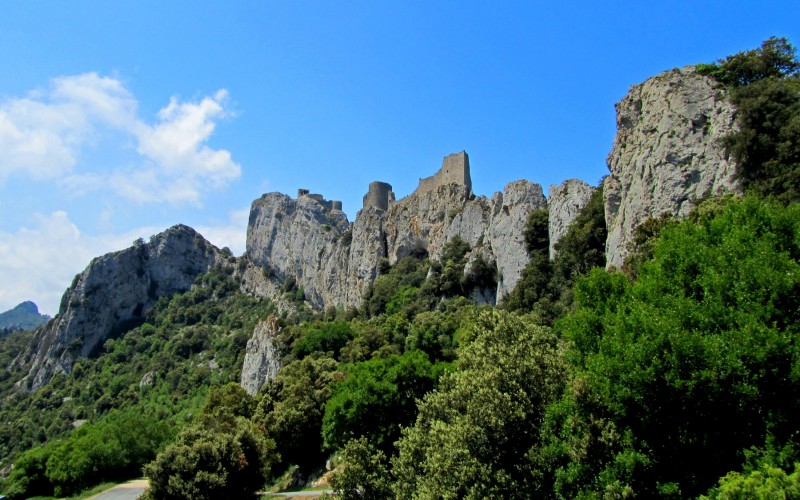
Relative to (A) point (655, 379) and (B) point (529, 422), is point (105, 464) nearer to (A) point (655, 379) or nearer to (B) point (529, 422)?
(B) point (529, 422)

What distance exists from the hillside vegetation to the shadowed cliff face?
29.9 feet

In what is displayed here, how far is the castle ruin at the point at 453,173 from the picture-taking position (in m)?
73.3

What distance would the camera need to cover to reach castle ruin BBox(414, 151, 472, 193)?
241ft

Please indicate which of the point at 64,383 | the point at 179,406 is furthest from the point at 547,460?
the point at 64,383

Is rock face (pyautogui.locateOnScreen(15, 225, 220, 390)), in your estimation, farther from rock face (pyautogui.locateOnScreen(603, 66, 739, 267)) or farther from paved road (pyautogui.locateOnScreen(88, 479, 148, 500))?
rock face (pyautogui.locateOnScreen(603, 66, 739, 267))

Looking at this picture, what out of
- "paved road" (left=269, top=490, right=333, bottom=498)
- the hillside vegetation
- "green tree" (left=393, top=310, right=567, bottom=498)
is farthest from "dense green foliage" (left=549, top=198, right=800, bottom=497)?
"paved road" (left=269, top=490, right=333, bottom=498)

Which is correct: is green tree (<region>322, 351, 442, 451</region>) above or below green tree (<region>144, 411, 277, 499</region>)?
above

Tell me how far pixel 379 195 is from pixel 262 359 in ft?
141

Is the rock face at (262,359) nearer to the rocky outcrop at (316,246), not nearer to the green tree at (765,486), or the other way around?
the rocky outcrop at (316,246)

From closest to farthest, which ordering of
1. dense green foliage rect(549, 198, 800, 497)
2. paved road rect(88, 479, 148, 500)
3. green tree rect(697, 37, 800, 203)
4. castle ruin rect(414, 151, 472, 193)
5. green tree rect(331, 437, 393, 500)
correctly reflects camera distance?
dense green foliage rect(549, 198, 800, 497) → green tree rect(331, 437, 393, 500) → green tree rect(697, 37, 800, 203) → paved road rect(88, 479, 148, 500) → castle ruin rect(414, 151, 472, 193)

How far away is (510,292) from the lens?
4897 cm

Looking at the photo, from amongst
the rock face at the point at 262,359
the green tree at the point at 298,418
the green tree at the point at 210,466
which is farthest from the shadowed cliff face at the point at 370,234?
the green tree at the point at 210,466

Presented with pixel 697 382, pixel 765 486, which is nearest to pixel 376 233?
pixel 697 382

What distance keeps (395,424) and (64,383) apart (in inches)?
3586
